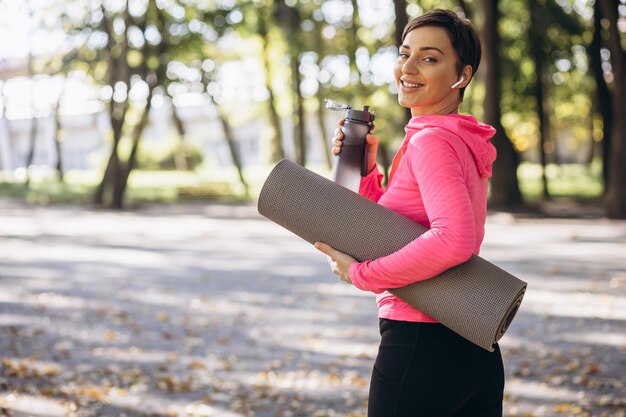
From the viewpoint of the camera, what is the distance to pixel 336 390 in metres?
6.17

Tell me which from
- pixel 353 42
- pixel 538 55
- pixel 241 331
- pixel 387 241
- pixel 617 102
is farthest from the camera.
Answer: pixel 353 42

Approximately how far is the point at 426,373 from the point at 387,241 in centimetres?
36

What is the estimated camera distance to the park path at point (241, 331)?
5898mm

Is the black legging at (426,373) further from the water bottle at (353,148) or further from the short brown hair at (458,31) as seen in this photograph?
the short brown hair at (458,31)

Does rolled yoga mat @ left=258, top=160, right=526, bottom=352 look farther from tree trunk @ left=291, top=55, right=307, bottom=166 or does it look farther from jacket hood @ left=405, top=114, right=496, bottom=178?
tree trunk @ left=291, top=55, right=307, bottom=166

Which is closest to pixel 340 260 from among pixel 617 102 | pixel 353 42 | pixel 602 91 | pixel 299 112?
pixel 617 102

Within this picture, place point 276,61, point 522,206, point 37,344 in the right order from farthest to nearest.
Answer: point 276,61, point 522,206, point 37,344

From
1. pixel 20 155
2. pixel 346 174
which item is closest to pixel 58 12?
pixel 346 174

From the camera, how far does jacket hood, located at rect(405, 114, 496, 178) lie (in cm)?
207

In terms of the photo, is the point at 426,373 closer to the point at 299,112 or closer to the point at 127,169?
the point at 127,169

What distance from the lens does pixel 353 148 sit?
2365mm

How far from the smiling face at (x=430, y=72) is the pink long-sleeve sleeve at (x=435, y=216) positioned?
17cm

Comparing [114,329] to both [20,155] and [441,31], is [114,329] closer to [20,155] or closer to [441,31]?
[441,31]

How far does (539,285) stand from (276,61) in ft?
91.5
